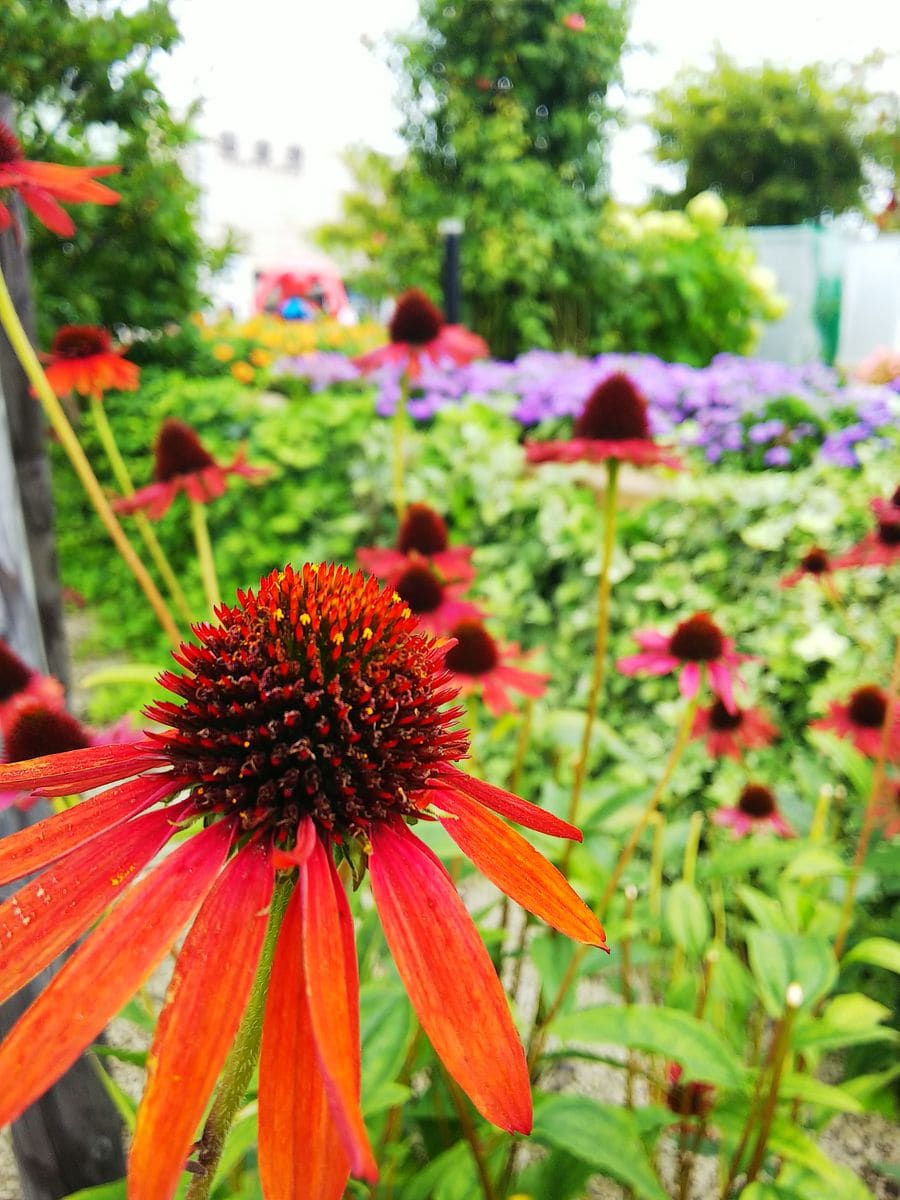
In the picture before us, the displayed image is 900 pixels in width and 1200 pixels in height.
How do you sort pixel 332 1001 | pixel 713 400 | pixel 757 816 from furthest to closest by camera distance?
pixel 713 400 < pixel 757 816 < pixel 332 1001

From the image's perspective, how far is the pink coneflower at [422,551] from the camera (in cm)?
130

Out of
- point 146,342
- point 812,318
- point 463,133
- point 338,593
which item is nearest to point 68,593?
point 146,342

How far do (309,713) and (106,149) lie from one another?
156 inches

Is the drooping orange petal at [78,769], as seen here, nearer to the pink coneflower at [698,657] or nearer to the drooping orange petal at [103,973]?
the drooping orange petal at [103,973]

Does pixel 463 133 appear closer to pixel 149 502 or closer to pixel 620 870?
pixel 149 502

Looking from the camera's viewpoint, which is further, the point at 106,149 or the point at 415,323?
the point at 106,149

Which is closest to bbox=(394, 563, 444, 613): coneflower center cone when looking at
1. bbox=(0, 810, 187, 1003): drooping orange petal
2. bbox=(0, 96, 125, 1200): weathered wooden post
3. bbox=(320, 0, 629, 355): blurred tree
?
bbox=(0, 96, 125, 1200): weathered wooden post

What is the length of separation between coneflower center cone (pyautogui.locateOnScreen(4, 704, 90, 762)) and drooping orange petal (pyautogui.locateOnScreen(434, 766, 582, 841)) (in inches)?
15.3

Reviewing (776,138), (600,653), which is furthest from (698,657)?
(776,138)

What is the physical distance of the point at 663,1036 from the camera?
751 mm

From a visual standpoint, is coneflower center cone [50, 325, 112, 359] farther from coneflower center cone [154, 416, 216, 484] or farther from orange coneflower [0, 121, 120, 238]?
orange coneflower [0, 121, 120, 238]

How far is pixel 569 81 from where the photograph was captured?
5844 millimetres

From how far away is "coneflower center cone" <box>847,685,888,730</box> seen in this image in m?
1.30

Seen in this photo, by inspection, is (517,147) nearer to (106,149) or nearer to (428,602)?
(106,149)
